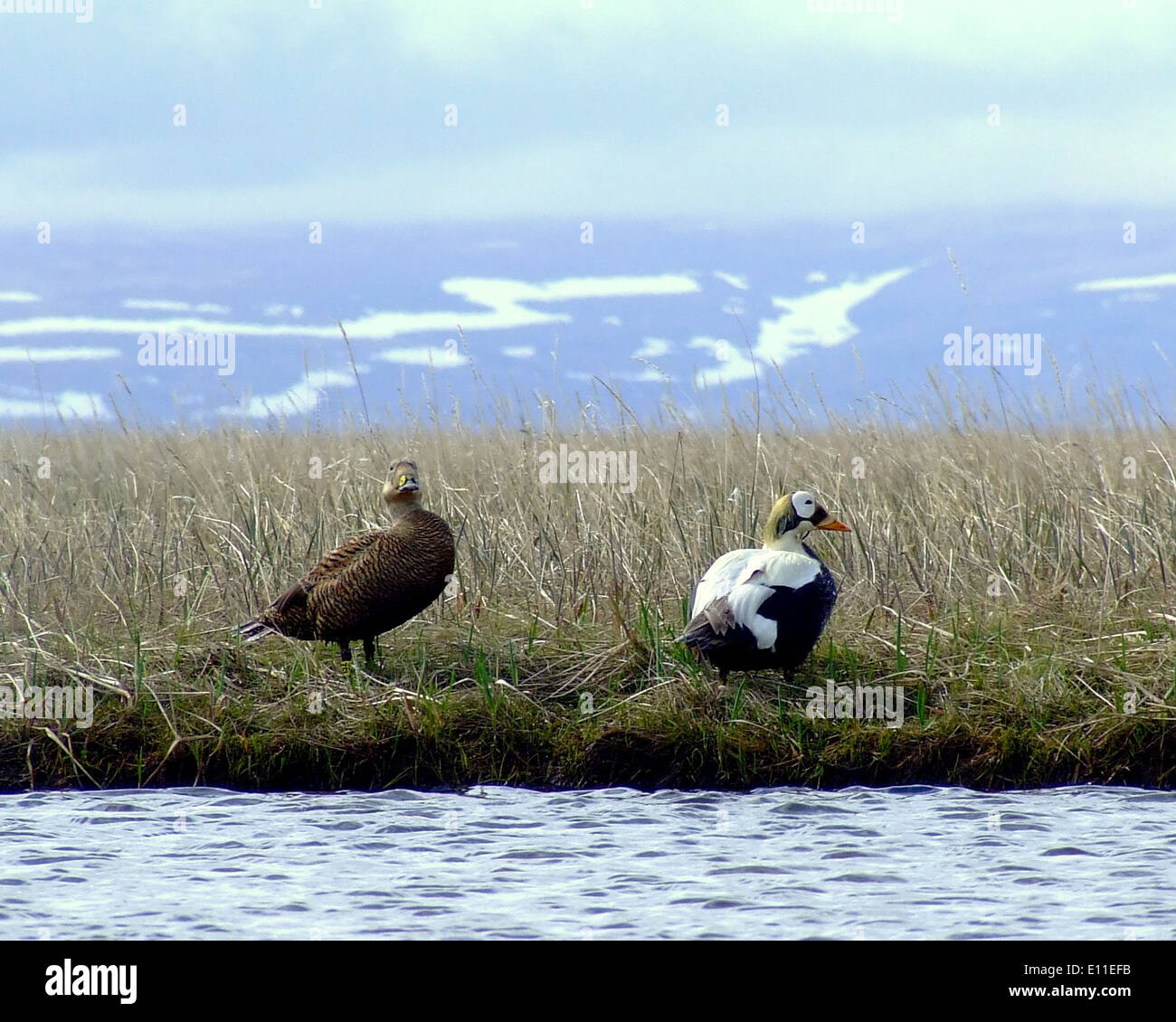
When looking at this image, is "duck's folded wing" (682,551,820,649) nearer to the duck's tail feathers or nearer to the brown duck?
the brown duck

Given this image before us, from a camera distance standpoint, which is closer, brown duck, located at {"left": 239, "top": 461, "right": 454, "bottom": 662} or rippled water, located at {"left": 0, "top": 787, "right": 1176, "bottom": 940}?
rippled water, located at {"left": 0, "top": 787, "right": 1176, "bottom": 940}

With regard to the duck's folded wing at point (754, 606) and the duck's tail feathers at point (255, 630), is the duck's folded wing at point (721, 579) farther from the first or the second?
the duck's tail feathers at point (255, 630)

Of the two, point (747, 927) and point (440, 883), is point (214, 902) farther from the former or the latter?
point (747, 927)

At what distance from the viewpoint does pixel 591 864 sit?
223 inches

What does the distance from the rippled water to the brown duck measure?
0.90m

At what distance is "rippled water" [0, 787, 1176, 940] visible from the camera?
16.4 feet

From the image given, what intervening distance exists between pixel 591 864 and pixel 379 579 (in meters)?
2.13

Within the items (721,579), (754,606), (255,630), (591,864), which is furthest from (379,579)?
(591,864)

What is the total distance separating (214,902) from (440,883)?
0.77 metres

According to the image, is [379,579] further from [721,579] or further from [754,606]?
[754,606]

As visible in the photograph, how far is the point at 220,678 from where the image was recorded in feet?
24.9

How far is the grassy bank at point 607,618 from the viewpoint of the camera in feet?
23.2

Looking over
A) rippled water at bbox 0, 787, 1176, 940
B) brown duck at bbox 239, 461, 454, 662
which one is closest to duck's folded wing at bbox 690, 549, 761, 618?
rippled water at bbox 0, 787, 1176, 940
